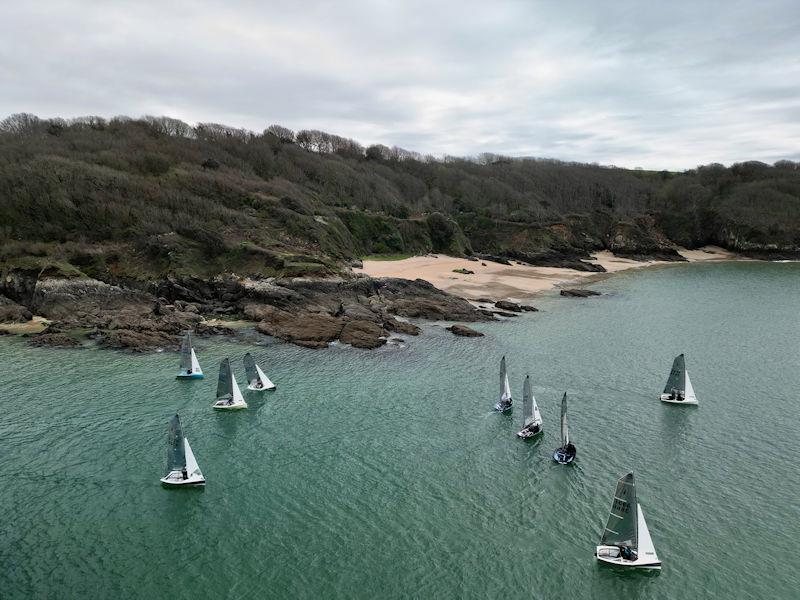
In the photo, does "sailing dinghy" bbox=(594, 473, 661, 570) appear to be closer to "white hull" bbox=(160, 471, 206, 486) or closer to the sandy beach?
"white hull" bbox=(160, 471, 206, 486)

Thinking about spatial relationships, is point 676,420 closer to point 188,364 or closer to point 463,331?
point 463,331

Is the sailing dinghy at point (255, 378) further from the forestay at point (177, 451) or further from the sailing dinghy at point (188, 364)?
the forestay at point (177, 451)

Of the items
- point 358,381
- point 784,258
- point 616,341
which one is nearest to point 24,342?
point 358,381

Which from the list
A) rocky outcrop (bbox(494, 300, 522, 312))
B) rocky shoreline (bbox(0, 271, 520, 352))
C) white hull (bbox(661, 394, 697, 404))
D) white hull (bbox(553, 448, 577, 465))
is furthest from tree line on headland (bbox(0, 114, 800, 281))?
white hull (bbox(553, 448, 577, 465))

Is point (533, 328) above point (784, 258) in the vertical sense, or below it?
below

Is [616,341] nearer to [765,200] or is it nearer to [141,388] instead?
[141,388]

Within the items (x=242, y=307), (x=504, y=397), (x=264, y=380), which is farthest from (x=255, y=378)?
(x=242, y=307)
